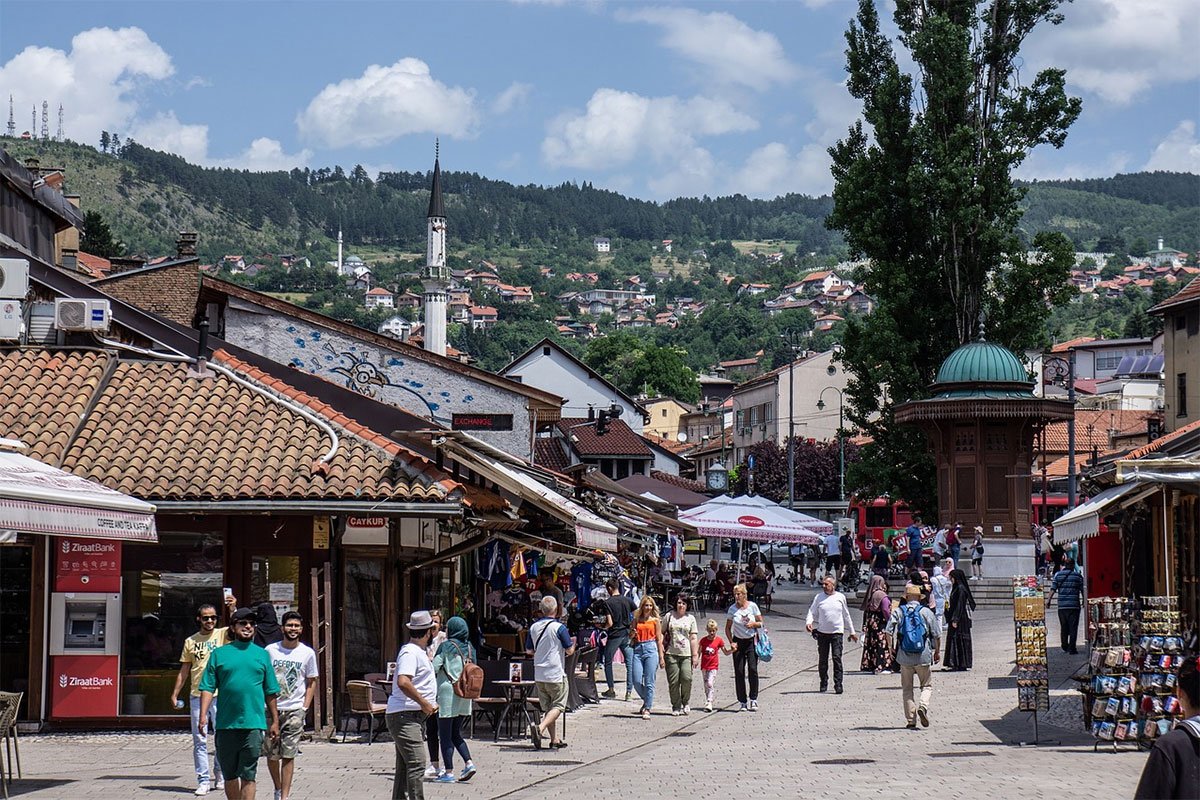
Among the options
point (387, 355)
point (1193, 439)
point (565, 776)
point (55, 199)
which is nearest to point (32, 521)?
point (565, 776)

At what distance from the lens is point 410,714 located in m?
13.0

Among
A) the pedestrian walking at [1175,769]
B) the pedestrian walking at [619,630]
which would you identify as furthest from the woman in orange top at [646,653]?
the pedestrian walking at [1175,769]

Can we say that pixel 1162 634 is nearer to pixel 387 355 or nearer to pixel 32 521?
pixel 32 521

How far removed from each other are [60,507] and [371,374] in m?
18.9

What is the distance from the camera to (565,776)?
632 inches

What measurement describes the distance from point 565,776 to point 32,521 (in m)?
5.75

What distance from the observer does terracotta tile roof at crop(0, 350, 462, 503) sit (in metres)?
18.8

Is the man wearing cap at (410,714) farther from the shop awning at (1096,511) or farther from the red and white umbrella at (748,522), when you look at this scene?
the red and white umbrella at (748,522)

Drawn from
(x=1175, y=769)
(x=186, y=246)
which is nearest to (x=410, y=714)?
(x=1175, y=769)

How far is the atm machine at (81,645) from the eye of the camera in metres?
18.9

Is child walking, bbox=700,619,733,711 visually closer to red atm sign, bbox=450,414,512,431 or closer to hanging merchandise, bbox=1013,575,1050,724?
hanging merchandise, bbox=1013,575,1050,724

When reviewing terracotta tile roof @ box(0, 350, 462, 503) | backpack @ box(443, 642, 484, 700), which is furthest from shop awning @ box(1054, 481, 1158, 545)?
terracotta tile roof @ box(0, 350, 462, 503)

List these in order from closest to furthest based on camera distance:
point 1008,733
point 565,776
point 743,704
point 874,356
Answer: point 565,776
point 1008,733
point 743,704
point 874,356

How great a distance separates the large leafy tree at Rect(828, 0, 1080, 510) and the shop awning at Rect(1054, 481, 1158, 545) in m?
22.1
